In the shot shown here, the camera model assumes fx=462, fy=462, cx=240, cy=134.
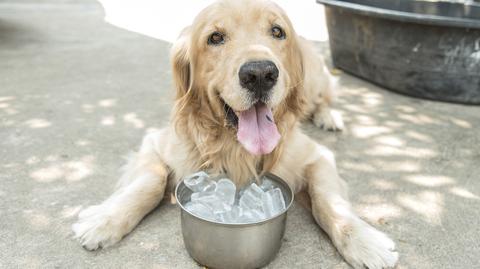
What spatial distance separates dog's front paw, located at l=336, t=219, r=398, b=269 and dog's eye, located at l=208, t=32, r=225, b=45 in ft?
4.50

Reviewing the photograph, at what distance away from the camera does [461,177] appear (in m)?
3.61

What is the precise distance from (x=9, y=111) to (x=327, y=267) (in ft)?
11.7

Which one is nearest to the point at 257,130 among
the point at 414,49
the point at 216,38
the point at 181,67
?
the point at 216,38

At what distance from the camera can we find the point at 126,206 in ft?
9.41

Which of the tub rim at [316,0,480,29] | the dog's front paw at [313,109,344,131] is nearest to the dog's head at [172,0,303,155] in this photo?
the dog's front paw at [313,109,344,131]

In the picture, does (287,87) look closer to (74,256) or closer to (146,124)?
(74,256)

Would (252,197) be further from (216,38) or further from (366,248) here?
(216,38)

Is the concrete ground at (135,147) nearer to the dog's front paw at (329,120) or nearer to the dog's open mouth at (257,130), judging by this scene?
the dog's front paw at (329,120)

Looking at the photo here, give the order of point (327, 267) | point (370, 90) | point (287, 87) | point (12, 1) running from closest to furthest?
point (327, 267)
point (287, 87)
point (370, 90)
point (12, 1)

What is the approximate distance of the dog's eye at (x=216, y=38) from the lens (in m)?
2.87

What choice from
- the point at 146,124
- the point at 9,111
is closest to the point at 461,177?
the point at 146,124

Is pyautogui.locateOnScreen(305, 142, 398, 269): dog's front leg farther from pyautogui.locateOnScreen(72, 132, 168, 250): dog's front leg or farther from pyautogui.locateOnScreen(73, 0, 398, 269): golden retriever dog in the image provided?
pyautogui.locateOnScreen(72, 132, 168, 250): dog's front leg

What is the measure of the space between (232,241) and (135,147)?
1.94 metres

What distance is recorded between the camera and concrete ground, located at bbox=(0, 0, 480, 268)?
8.86 feet
